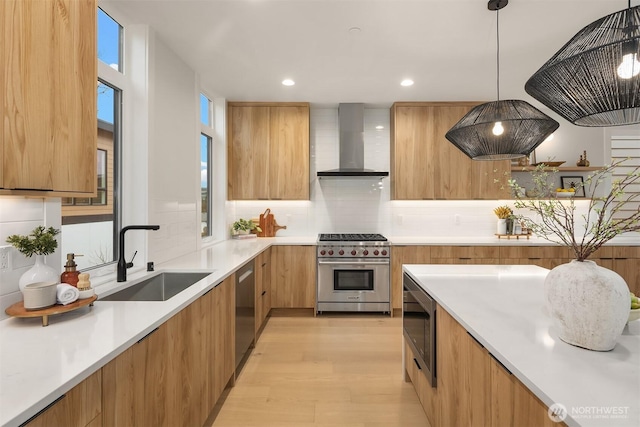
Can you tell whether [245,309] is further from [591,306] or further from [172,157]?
[591,306]

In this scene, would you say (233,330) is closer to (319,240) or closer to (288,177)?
(319,240)

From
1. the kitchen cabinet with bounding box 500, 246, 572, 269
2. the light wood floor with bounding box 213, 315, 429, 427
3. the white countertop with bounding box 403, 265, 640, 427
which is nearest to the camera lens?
the white countertop with bounding box 403, 265, 640, 427

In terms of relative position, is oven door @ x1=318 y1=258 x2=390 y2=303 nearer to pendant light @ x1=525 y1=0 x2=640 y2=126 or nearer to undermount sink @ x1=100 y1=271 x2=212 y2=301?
undermount sink @ x1=100 y1=271 x2=212 y2=301

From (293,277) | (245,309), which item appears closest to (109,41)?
(245,309)

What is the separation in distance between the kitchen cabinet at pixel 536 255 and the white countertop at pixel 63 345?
11.6 ft

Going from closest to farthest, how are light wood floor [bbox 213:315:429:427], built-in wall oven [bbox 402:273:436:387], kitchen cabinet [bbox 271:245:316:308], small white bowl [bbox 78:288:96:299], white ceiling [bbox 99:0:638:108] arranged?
1. small white bowl [bbox 78:288:96:299]
2. built-in wall oven [bbox 402:273:436:387]
3. light wood floor [bbox 213:315:429:427]
4. white ceiling [bbox 99:0:638:108]
5. kitchen cabinet [bbox 271:245:316:308]

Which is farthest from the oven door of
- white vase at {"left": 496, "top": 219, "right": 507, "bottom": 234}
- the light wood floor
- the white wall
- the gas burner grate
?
white vase at {"left": 496, "top": 219, "right": 507, "bottom": 234}

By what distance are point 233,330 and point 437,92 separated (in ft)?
11.1

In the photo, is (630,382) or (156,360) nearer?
(630,382)

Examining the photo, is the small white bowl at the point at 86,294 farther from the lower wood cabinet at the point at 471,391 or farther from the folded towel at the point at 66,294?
the lower wood cabinet at the point at 471,391

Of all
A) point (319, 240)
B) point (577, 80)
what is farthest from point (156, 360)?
point (319, 240)

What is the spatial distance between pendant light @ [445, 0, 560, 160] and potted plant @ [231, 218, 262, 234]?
2.98 meters

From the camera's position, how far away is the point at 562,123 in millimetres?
4438

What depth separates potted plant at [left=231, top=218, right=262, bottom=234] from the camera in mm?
4328
